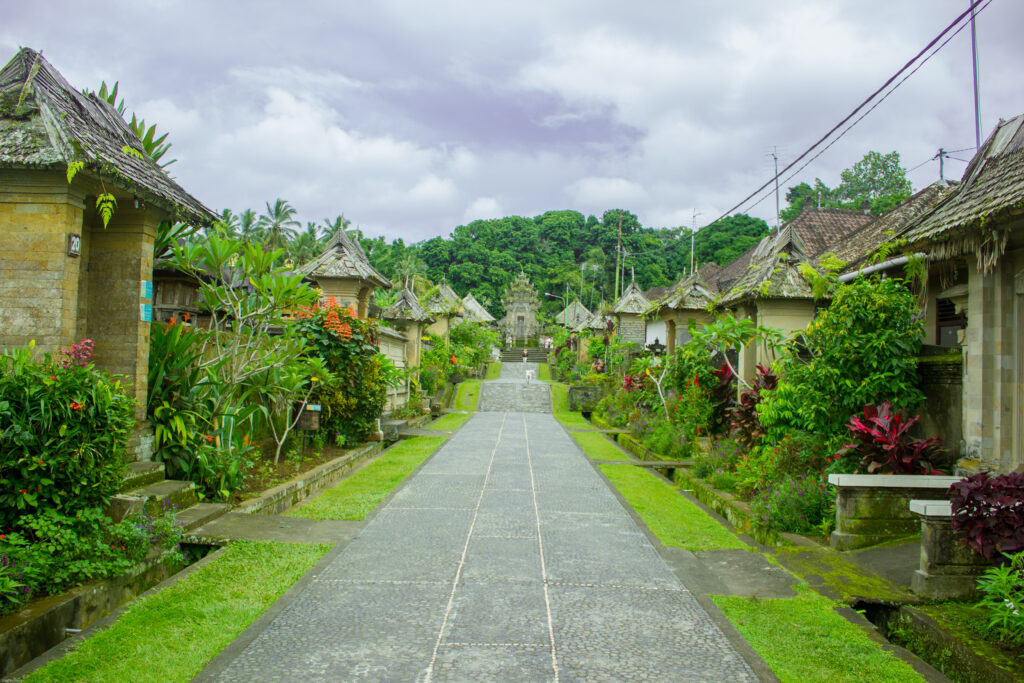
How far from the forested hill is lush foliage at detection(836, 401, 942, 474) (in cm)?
4830

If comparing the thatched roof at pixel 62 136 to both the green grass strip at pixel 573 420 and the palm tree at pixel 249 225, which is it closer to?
the green grass strip at pixel 573 420

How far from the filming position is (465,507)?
7801 mm

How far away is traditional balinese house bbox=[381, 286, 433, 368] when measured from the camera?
2128 centimetres

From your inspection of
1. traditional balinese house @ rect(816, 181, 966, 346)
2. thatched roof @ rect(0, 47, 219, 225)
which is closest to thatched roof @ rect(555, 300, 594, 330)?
traditional balinese house @ rect(816, 181, 966, 346)

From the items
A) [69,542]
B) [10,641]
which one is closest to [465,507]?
[69,542]

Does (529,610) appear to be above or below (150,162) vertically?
below

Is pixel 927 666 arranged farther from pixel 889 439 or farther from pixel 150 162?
pixel 150 162

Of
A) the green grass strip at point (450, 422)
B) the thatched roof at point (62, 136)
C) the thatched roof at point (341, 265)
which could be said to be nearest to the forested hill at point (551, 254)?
the green grass strip at point (450, 422)

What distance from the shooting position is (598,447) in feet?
47.9

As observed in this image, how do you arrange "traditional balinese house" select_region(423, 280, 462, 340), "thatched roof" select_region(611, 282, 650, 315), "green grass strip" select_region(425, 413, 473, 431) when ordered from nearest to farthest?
"green grass strip" select_region(425, 413, 473, 431)
"thatched roof" select_region(611, 282, 650, 315)
"traditional balinese house" select_region(423, 280, 462, 340)

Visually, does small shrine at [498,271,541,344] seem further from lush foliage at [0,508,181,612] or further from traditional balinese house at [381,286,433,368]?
lush foliage at [0,508,181,612]

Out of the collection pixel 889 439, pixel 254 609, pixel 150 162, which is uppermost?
pixel 150 162

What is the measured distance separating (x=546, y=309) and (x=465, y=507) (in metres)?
63.4

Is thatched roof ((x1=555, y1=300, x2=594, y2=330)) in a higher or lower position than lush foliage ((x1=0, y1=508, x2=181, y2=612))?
higher
